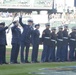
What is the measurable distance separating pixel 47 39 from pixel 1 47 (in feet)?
7.38

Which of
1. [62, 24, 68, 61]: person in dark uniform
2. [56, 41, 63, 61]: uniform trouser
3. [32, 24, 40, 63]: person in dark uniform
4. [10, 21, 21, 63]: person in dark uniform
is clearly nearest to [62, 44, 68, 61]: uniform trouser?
[62, 24, 68, 61]: person in dark uniform

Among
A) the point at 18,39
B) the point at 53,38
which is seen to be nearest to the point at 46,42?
the point at 53,38

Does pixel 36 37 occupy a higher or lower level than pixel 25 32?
lower

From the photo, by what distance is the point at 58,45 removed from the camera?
15.7 metres

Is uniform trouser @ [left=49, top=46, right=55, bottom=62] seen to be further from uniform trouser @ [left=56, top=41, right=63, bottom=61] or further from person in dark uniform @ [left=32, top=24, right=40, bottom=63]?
person in dark uniform @ [left=32, top=24, right=40, bottom=63]

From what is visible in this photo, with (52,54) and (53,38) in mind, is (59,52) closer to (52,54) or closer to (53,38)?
(52,54)

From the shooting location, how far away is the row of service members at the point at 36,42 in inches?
536

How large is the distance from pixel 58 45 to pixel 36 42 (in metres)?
1.43

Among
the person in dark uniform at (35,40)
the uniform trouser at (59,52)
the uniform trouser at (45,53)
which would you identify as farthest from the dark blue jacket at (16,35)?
the uniform trouser at (59,52)

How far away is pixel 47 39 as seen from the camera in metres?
15.0

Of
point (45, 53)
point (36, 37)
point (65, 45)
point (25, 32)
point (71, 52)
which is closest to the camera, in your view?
point (25, 32)

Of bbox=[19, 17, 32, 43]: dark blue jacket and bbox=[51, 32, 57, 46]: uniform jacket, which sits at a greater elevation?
bbox=[19, 17, 32, 43]: dark blue jacket

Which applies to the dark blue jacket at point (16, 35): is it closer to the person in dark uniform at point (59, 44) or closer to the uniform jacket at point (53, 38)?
the uniform jacket at point (53, 38)

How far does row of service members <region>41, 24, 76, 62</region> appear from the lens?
15.1 m
